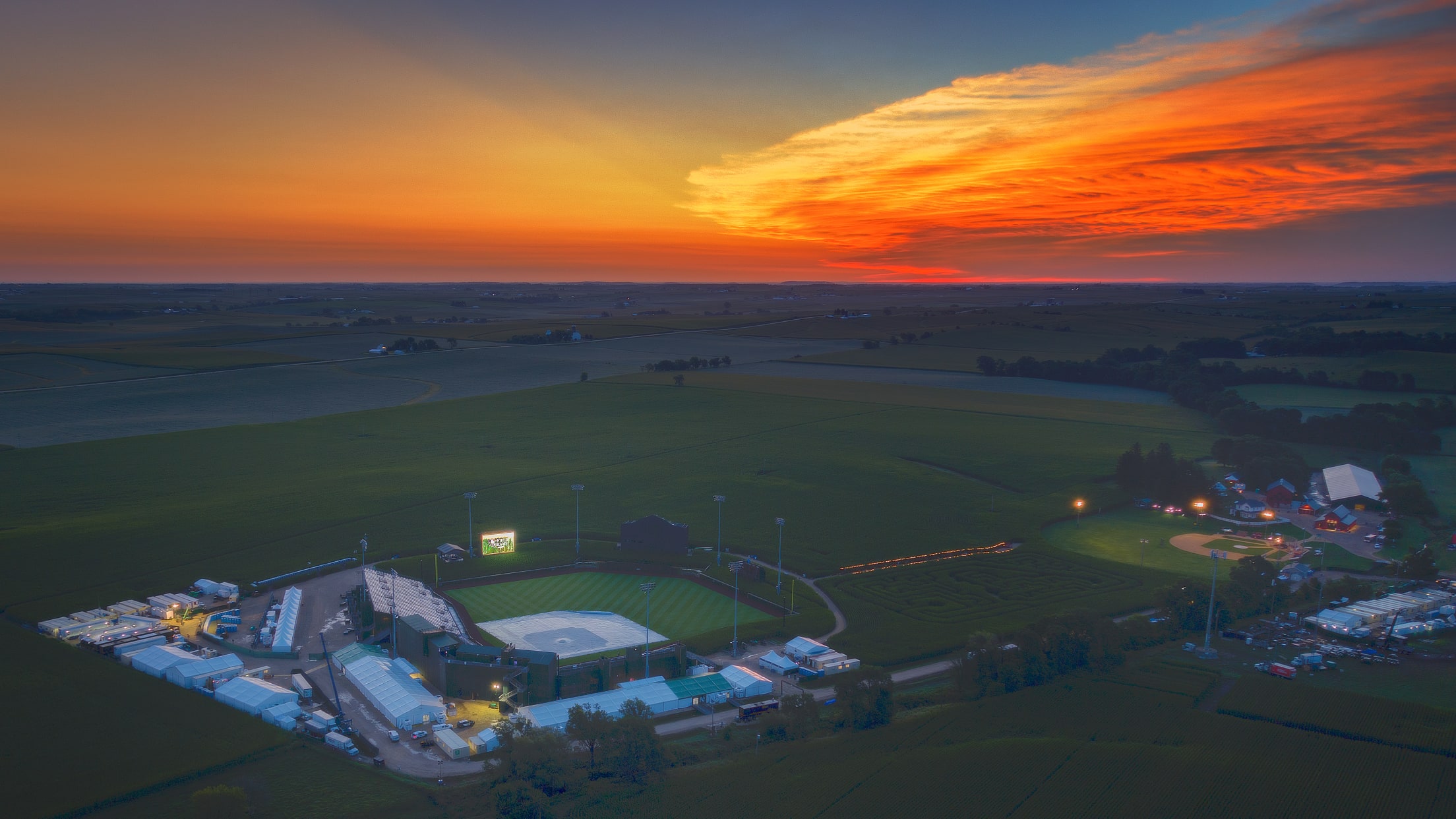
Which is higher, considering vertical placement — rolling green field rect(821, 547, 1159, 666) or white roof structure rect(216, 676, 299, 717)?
A: rolling green field rect(821, 547, 1159, 666)

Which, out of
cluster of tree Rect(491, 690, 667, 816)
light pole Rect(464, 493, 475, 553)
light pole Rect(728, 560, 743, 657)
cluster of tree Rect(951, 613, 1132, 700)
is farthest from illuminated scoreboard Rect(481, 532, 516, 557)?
cluster of tree Rect(951, 613, 1132, 700)

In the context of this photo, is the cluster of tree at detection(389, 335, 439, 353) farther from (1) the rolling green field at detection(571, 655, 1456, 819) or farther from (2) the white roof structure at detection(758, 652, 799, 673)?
(1) the rolling green field at detection(571, 655, 1456, 819)

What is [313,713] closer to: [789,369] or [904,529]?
[904,529]

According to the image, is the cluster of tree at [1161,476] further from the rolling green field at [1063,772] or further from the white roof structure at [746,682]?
the white roof structure at [746,682]

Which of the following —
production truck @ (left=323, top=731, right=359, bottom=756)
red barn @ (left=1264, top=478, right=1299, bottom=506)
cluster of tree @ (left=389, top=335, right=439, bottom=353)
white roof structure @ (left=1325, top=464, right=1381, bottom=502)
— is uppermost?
cluster of tree @ (left=389, top=335, right=439, bottom=353)

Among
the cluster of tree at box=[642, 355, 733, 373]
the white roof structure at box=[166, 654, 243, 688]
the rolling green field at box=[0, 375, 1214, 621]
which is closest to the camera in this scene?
the white roof structure at box=[166, 654, 243, 688]

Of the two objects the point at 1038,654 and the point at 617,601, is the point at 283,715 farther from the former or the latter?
the point at 1038,654

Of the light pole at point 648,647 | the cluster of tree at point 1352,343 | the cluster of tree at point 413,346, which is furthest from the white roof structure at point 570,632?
the cluster of tree at point 1352,343

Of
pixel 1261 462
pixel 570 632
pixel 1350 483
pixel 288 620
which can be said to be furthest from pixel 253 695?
pixel 1350 483
